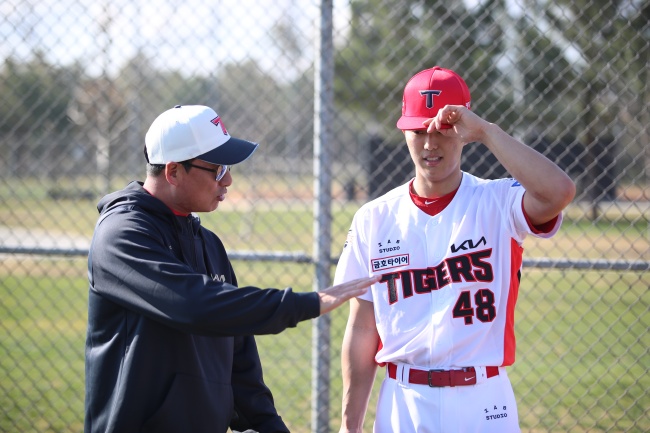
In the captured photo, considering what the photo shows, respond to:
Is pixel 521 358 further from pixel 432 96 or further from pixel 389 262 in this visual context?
pixel 432 96


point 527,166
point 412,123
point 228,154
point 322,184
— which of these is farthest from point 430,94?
point 322,184

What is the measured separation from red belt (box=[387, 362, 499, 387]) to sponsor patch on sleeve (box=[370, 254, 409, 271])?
17.3 inches

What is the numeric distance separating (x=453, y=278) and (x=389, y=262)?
0.28 metres

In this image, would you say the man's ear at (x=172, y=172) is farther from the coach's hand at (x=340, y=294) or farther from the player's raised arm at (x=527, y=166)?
the player's raised arm at (x=527, y=166)

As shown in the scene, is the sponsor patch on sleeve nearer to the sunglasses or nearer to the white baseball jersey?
the white baseball jersey

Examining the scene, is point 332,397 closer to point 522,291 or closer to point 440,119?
point 440,119

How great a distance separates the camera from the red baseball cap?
114 inches

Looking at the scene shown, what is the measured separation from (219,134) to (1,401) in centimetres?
399

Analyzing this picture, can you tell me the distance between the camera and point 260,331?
233 cm

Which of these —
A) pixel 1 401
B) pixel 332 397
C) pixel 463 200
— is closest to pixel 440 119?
pixel 463 200

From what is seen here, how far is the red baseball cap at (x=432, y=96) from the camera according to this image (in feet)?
9.48

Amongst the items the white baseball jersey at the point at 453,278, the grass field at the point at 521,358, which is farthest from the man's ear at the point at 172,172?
the grass field at the point at 521,358

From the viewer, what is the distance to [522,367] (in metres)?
6.88

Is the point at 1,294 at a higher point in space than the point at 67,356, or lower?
higher
